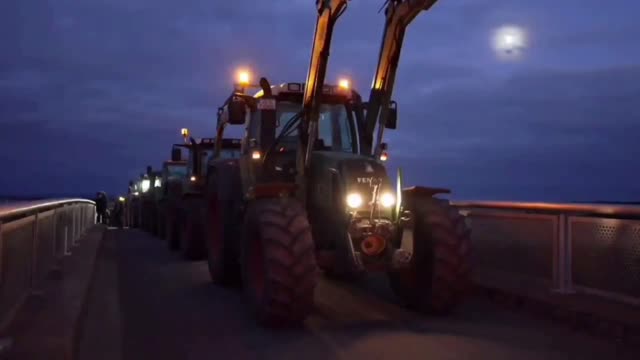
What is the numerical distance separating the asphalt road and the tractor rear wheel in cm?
35

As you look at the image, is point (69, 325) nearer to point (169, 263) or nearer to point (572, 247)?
point (572, 247)

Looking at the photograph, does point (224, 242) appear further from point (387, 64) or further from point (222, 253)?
point (387, 64)

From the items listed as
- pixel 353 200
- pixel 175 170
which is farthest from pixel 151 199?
pixel 353 200

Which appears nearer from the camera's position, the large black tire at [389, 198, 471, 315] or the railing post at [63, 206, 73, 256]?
the large black tire at [389, 198, 471, 315]

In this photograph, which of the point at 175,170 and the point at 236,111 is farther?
the point at 175,170

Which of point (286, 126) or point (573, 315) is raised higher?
point (286, 126)

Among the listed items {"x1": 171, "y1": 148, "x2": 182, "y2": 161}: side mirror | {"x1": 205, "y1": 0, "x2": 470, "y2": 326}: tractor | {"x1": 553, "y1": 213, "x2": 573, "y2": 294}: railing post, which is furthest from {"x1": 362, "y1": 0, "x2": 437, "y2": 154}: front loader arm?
{"x1": 171, "y1": 148, "x2": 182, "y2": 161}: side mirror

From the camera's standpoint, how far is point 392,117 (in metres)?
9.54

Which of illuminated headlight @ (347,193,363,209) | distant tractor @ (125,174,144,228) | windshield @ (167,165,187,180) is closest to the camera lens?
illuminated headlight @ (347,193,363,209)

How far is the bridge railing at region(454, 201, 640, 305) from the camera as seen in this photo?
840 centimetres

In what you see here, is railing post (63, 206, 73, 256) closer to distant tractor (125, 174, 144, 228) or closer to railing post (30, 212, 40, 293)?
railing post (30, 212, 40, 293)

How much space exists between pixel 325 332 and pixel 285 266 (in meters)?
0.86

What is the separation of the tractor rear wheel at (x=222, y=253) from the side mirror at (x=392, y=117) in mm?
2763

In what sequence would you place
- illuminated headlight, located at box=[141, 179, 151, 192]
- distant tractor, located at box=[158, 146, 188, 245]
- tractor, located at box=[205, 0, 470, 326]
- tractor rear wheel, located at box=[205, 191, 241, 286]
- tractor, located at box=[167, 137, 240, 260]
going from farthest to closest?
1. illuminated headlight, located at box=[141, 179, 151, 192]
2. distant tractor, located at box=[158, 146, 188, 245]
3. tractor, located at box=[167, 137, 240, 260]
4. tractor rear wheel, located at box=[205, 191, 241, 286]
5. tractor, located at box=[205, 0, 470, 326]
